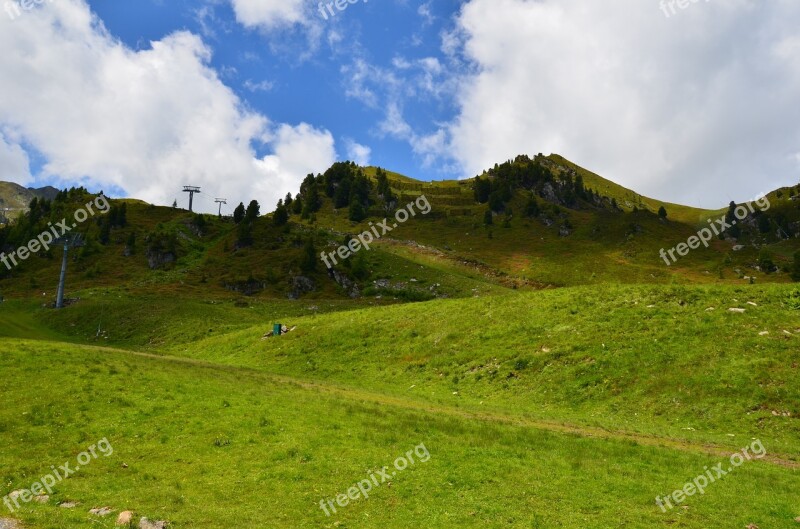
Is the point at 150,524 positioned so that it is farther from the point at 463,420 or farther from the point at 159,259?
the point at 159,259

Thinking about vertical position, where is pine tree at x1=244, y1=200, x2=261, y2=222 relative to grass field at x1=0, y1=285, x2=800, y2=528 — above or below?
above

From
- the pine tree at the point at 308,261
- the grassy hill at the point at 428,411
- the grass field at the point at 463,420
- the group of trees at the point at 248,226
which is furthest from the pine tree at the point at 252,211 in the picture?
the grass field at the point at 463,420

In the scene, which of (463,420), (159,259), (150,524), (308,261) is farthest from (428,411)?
(159,259)

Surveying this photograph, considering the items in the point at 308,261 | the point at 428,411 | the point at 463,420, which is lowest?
the point at 463,420

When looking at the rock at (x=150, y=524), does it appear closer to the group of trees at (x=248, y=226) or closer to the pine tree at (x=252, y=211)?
the group of trees at (x=248, y=226)

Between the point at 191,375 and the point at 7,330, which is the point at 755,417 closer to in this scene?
the point at 191,375

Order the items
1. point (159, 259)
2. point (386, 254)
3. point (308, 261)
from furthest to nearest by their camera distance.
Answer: point (159, 259)
point (386, 254)
point (308, 261)

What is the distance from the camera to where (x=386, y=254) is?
358 feet

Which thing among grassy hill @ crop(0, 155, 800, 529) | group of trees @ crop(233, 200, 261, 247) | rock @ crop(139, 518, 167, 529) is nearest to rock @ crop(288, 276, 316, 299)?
grassy hill @ crop(0, 155, 800, 529)

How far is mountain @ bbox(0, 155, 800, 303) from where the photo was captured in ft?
303

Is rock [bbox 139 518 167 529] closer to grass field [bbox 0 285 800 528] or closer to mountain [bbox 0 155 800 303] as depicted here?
grass field [bbox 0 285 800 528]

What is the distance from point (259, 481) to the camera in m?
17.0

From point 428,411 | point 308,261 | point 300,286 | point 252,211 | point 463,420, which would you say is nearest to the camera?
point 463,420

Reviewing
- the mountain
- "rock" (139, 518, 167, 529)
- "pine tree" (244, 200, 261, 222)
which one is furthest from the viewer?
"pine tree" (244, 200, 261, 222)
